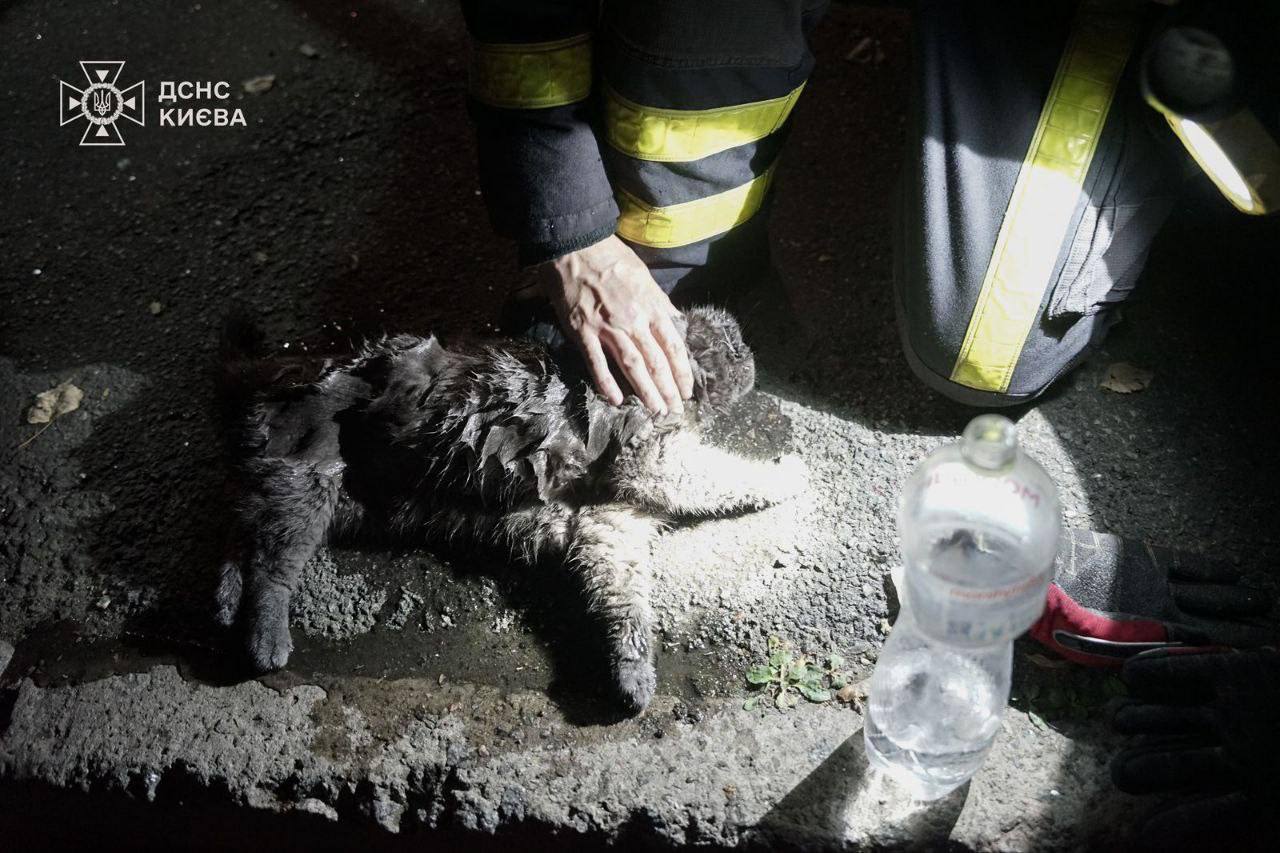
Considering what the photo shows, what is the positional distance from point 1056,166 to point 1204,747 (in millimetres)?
1545

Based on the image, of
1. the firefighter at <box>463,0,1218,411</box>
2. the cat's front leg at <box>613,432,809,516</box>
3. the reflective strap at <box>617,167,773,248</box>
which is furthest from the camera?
the reflective strap at <box>617,167,773,248</box>

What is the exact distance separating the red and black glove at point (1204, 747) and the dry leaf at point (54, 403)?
3147 millimetres

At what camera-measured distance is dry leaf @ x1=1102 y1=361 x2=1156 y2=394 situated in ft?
9.88

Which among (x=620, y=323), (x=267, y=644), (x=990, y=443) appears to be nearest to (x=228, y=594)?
(x=267, y=644)

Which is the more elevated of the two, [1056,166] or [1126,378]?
[1056,166]

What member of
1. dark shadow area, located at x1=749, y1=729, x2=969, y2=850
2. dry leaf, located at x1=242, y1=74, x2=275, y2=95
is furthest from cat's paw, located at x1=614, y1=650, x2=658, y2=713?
dry leaf, located at x1=242, y1=74, x2=275, y2=95

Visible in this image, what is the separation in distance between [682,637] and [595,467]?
0.55 metres

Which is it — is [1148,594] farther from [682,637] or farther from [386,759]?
[386,759]

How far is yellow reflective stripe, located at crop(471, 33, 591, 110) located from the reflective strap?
373 millimetres

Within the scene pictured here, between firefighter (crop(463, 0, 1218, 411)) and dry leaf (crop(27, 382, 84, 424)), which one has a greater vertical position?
firefighter (crop(463, 0, 1218, 411))

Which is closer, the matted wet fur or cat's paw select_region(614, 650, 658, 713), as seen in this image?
cat's paw select_region(614, 650, 658, 713)

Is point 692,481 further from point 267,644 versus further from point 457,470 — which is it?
point 267,644

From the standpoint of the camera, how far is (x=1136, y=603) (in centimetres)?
246

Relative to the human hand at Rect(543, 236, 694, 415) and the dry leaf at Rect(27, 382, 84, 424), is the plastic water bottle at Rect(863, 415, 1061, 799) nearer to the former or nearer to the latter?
the human hand at Rect(543, 236, 694, 415)
